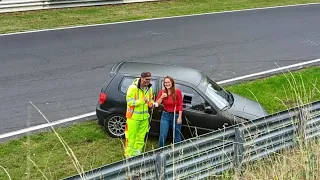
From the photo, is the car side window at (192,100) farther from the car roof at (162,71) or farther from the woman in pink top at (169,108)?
the woman in pink top at (169,108)

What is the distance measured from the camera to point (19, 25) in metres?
19.6

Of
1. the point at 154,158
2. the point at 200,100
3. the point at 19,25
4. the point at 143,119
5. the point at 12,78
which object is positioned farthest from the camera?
the point at 19,25

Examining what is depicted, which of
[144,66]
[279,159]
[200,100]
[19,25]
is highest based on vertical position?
[19,25]

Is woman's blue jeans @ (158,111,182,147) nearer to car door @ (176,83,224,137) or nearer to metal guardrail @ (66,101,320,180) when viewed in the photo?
car door @ (176,83,224,137)

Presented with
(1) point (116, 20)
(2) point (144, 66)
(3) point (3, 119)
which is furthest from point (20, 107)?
(1) point (116, 20)

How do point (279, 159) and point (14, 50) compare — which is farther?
point (14, 50)

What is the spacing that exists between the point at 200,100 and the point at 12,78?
5913mm

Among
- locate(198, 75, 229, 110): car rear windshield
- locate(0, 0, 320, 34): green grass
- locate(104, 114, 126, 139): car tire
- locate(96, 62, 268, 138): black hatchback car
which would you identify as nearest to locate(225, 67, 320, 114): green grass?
locate(198, 75, 229, 110): car rear windshield

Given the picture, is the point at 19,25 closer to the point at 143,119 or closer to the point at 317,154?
the point at 143,119

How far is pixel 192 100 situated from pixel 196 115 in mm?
325

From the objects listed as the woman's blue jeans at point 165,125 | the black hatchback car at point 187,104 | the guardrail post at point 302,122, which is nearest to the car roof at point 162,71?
the black hatchback car at point 187,104

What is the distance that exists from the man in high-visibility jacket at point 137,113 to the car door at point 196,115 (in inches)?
42.6

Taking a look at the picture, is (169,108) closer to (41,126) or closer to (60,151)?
(60,151)

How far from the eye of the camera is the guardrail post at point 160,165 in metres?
5.71
